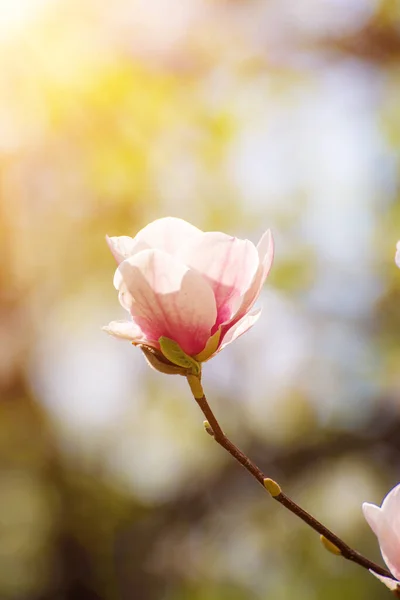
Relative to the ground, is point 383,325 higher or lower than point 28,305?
higher

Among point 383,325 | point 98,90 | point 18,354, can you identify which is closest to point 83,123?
point 98,90

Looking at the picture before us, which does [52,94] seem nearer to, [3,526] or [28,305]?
[28,305]

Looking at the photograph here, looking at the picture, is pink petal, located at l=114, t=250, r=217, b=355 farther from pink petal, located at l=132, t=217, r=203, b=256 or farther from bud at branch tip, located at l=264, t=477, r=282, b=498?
bud at branch tip, located at l=264, t=477, r=282, b=498

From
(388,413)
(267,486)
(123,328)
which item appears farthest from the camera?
(388,413)

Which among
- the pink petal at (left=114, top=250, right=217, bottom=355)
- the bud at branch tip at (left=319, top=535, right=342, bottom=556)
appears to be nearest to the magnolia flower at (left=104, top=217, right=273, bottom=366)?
the pink petal at (left=114, top=250, right=217, bottom=355)

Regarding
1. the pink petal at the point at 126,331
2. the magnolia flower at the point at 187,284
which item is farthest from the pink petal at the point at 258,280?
the pink petal at the point at 126,331

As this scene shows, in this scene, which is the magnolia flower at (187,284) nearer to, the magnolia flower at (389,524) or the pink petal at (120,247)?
the pink petal at (120,247)

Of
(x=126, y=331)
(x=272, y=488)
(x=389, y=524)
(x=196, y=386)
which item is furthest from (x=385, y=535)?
(x=126, y=331)
